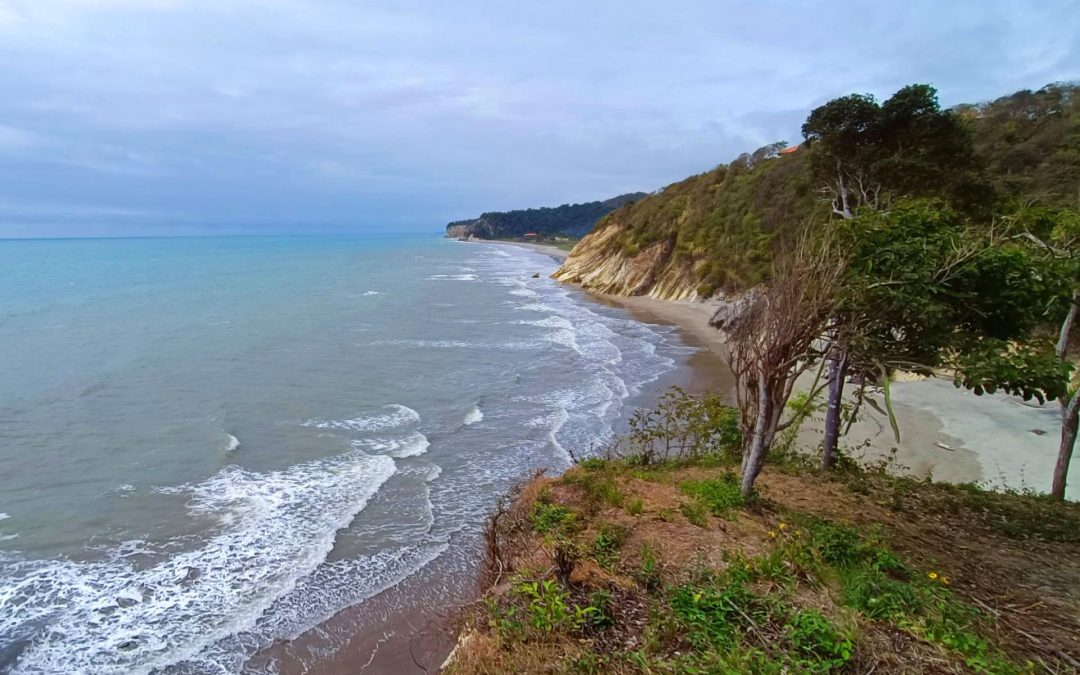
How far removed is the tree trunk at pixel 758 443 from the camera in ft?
25.6

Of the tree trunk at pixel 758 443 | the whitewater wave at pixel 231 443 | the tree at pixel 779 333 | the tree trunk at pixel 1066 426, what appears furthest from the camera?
the whitewater wave at pixel 231 443

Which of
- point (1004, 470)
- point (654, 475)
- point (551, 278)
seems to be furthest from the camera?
point (551, 278)

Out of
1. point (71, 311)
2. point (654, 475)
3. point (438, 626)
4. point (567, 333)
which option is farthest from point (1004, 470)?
point (71, 311)

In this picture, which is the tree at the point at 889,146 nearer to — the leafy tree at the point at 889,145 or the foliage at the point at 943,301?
the leafy tree at the point at 889,145

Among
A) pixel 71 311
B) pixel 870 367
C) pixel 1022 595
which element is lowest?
pixel 71 311

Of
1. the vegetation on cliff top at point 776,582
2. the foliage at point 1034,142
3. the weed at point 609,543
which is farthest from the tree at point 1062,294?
the foliage at point 1034,142

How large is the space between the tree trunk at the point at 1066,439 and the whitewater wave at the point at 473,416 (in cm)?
1305

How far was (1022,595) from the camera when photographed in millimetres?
6227

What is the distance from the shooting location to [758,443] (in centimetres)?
803

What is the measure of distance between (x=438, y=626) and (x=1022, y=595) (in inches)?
277

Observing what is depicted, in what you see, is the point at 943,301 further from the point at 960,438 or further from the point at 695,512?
the point at 960,438

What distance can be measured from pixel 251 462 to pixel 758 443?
11.8 meters

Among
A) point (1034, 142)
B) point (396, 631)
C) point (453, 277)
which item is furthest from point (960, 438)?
point (453, 277)

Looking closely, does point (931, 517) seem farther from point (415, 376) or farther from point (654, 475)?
point (415, 376)
